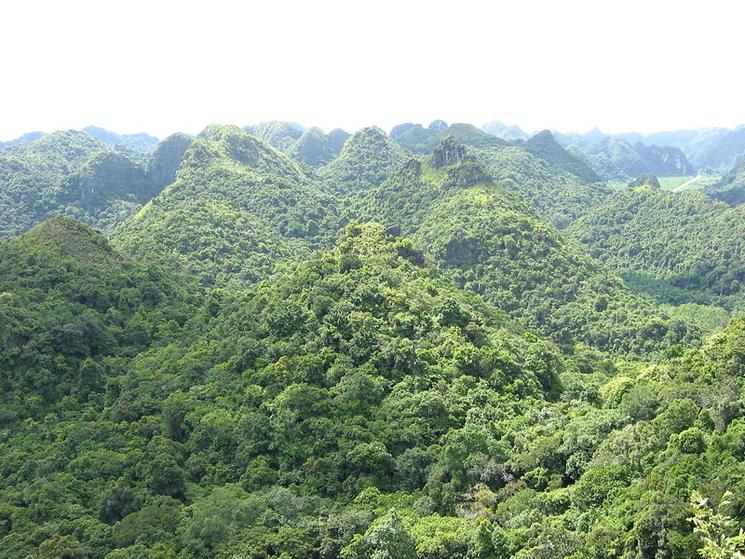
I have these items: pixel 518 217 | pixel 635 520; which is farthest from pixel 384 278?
pixel 518 217

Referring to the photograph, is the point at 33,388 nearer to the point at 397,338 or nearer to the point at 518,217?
the point at 397,338

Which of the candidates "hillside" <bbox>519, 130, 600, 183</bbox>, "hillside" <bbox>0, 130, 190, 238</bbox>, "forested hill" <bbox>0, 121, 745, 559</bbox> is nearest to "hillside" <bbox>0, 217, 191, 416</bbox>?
"forested hill" <bbox>0, 121, 745, 559</bbox>

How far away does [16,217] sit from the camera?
409 feet

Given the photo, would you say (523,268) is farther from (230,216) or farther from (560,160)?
(560,160)

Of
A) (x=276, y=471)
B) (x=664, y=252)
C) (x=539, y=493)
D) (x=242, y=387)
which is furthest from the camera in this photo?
(x=664, y=252)

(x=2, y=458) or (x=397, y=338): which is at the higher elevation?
(x=397, y=338)

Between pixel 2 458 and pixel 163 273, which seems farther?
pixel 163 273

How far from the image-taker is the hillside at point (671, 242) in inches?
4173

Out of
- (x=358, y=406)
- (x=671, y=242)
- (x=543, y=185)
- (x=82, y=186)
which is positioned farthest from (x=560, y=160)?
(x=358, y=406)

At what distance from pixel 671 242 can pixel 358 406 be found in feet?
319

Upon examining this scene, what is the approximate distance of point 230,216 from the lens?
10456cm

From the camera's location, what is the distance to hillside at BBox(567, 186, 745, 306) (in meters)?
106

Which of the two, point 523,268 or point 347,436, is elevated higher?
point 523,268

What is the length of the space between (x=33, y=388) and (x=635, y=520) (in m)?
40.2
